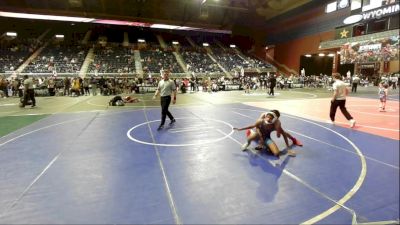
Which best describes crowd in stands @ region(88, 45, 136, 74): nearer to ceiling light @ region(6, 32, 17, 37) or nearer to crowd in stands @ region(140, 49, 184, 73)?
crowd in stands @ region(140, 49, 184, 73)

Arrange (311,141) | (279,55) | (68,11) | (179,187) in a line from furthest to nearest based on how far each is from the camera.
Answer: (279,55) → (68,11) → (311,141) → (179,187)

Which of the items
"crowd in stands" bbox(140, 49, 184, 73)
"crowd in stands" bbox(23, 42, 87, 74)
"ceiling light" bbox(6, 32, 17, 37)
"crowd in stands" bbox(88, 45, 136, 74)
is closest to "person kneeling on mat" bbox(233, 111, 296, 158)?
"crowd in stands" bbox(88, 45, 136, 74)

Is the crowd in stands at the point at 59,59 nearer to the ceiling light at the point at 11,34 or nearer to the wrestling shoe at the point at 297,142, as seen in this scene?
the ceiling light at the point at 11,34

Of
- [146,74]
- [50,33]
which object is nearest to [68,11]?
[50,33]

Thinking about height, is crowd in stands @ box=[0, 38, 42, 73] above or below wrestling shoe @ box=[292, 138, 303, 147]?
above

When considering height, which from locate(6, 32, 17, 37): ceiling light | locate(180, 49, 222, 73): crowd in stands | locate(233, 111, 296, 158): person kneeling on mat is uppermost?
locate(6, 32, 17, 37): ceiling light

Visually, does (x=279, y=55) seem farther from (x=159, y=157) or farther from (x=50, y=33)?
(x=159, y=157)

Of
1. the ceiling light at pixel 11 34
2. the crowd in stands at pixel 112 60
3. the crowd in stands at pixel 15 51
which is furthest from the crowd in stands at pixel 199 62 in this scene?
the ceiling light at pixel 11 34

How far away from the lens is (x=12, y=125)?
879 centimetres

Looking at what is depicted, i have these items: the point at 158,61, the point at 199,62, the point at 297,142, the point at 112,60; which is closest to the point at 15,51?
the point at 112,60

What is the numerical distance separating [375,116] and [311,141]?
482 cm

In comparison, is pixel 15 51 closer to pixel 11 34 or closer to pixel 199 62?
pixel 11 34

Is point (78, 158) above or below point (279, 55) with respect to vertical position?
below

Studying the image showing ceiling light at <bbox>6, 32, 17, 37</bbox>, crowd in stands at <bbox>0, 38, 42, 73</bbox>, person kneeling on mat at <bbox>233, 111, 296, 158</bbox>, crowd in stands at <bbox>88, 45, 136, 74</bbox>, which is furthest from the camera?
ceiling light at <bbox>6, 32, 17, 37</bbox>
